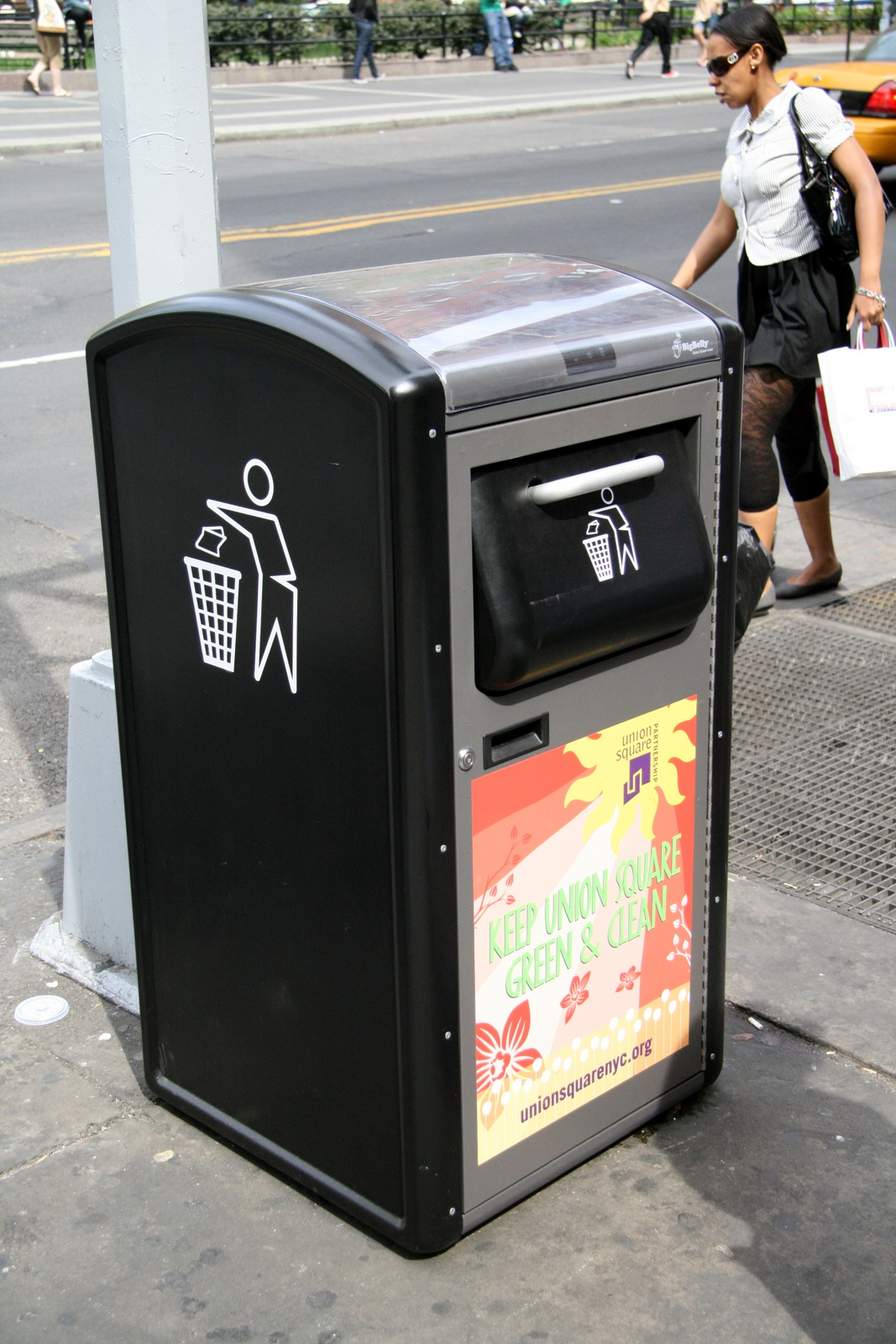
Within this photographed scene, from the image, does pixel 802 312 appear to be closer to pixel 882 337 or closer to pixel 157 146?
pixel 882 337

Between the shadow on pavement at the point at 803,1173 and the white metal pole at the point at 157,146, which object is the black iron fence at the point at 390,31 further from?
the shadow on pavement at the point at 803,1173

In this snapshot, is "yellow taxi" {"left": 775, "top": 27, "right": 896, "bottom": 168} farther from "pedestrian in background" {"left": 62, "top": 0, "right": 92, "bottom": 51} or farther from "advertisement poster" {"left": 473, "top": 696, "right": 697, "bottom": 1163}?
"pedestrian in background" {"left": 62, "top": 0, "right": 92, "bottom": 51}

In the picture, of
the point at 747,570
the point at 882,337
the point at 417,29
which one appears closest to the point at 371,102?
the point at 417,29

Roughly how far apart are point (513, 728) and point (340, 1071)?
710mm

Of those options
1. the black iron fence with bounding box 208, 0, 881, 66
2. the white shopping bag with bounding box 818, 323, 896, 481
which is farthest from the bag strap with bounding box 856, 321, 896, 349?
the black iron fence with bounding box 208, 0, 881, 66

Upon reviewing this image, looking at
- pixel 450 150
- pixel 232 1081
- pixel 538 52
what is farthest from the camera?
pixel 538 52

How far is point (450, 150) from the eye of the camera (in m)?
19.2

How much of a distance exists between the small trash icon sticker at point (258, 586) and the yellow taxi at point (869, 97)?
1394 cm

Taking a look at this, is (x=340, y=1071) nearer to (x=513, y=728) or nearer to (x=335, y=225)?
(x=513, y=728)

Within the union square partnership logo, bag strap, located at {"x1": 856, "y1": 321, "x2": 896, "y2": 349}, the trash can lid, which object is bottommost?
the union square partnership logo

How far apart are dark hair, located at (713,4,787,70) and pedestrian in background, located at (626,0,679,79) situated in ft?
82.0

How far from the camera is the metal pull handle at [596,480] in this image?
2289mm

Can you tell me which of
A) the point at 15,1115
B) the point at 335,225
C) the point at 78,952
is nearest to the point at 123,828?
the point at 78,952

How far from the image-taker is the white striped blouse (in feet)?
15.6
